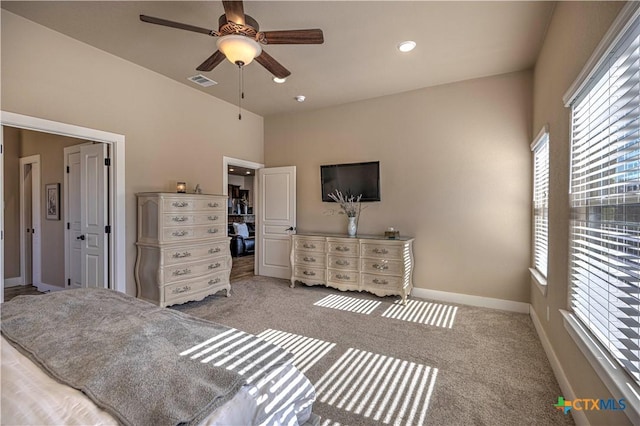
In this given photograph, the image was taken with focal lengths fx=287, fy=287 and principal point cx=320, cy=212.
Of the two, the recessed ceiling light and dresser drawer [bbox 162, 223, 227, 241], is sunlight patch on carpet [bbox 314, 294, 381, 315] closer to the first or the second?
dresser drawer [bbox 162, 223, 227, 241]

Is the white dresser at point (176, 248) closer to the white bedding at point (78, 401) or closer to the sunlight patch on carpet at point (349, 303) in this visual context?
the sunlight patch on carpet at point (349, 303)

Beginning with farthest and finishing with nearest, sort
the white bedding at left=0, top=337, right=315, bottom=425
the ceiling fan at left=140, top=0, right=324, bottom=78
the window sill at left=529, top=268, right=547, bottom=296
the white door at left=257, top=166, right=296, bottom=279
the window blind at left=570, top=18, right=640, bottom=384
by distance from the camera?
the white door at left=257, top=166, right=296, bottom=279
the window sill at left=529, top=268, right=547, bottom=296
the ceiling fan at left=140, top=0, right=324, bottom=78
the window blind at left=570, top=18, right=640, bottom=384
the white bedding at left=0, top=337, right=315, bottom=425

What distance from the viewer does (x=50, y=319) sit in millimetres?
1570

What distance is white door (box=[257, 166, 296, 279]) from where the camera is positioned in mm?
5281

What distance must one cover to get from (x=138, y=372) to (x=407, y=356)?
217cm

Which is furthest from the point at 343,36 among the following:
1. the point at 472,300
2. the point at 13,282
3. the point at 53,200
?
the point at 13,282

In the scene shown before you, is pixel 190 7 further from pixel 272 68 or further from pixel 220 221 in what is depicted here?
pixel 220 221

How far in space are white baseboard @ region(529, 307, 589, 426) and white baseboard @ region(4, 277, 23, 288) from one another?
719 centimetres

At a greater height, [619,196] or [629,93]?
[629,93]

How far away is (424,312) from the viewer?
3.64m

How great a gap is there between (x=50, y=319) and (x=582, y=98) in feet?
11.1

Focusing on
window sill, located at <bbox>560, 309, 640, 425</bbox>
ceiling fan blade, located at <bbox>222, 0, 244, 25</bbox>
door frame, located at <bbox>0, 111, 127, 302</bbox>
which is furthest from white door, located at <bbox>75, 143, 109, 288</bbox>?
window sill, located at <bbox>560, 309, 640, 425</bbox>

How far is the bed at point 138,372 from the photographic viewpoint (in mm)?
909

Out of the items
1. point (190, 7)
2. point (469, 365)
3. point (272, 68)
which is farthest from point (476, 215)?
point (190, 7)
